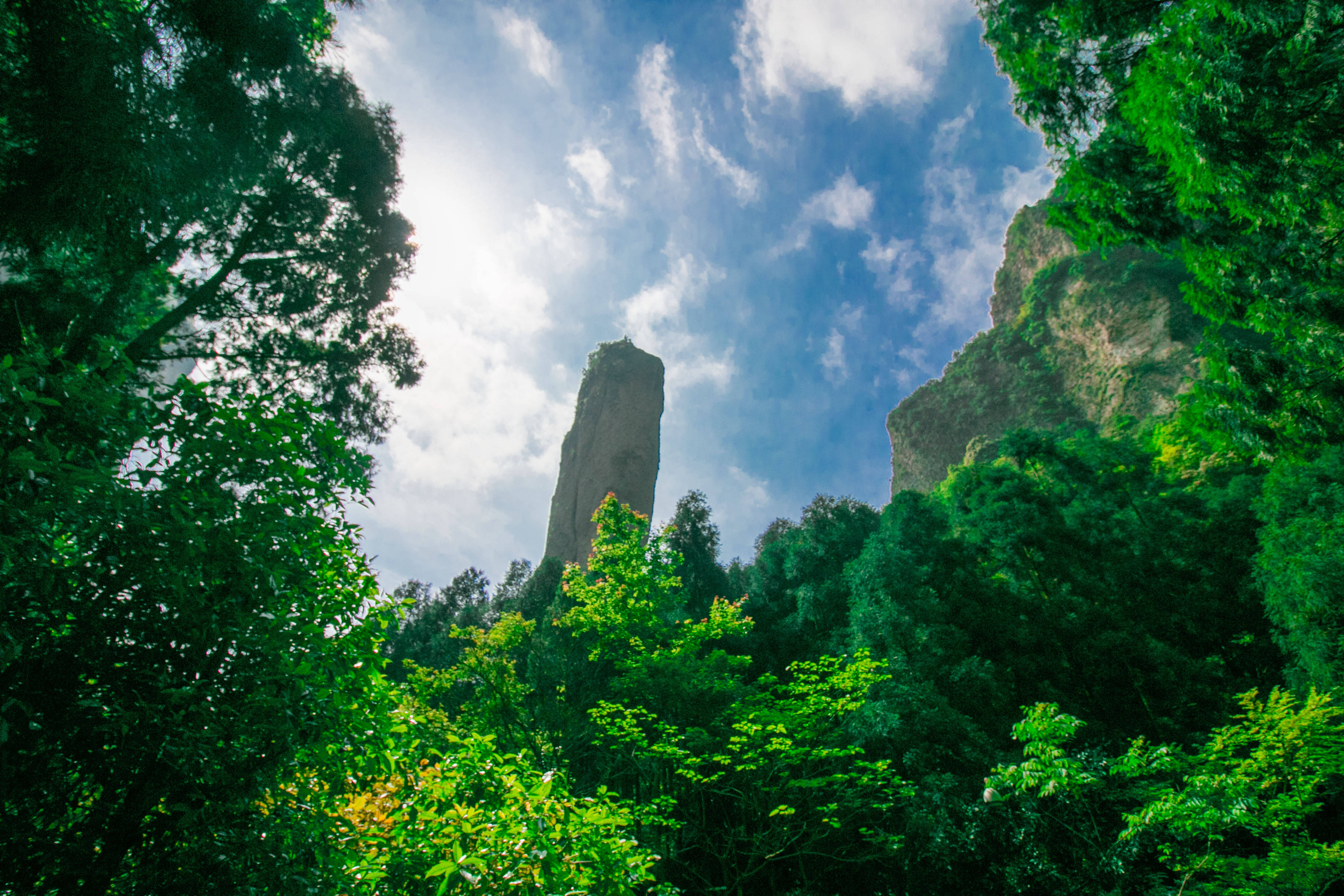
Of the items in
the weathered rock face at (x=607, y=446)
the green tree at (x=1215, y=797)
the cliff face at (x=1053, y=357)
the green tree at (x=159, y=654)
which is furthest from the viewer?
the weathered rock face at (x=607, y=446)

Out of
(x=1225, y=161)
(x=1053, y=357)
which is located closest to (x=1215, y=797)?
(x=1225, y=161)

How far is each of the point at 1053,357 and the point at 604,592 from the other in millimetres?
36198

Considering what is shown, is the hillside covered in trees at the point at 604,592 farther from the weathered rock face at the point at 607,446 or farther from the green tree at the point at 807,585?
the weathered rock face at the point at 607,446

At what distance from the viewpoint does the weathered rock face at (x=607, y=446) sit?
3344 cm

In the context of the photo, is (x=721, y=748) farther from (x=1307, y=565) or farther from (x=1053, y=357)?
(x=1053, y=357)

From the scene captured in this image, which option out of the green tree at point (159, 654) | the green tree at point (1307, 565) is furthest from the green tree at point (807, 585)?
the green tree at point (159, 654)

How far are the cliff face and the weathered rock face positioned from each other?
22.0 m

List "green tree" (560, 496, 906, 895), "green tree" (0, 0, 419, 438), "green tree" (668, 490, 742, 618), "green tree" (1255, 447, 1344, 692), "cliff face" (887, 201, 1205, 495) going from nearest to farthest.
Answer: "green tree" (0, 0, 419, 438) < "green tree" (560, 496, 906, 895) < "green tree" (1255, 447, 1344, 692) < "green tree" (668, 490, 742, 618) < "cliff face" (887, 201, 1205, 495)

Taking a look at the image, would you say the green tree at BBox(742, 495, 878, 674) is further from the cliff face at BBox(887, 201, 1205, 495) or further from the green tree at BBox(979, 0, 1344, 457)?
the cliff face at BBox(887, 201, 1205, 495)

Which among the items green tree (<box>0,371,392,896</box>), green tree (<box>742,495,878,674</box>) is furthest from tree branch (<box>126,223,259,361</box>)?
green tree (<box>742,495,878,674</box>)

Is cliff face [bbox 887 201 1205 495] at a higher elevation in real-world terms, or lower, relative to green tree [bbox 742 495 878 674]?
higher

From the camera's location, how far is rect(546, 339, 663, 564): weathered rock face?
33.4 meters

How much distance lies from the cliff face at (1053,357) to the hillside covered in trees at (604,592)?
12.5 m

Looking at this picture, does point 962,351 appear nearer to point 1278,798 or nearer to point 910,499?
point 910,499
